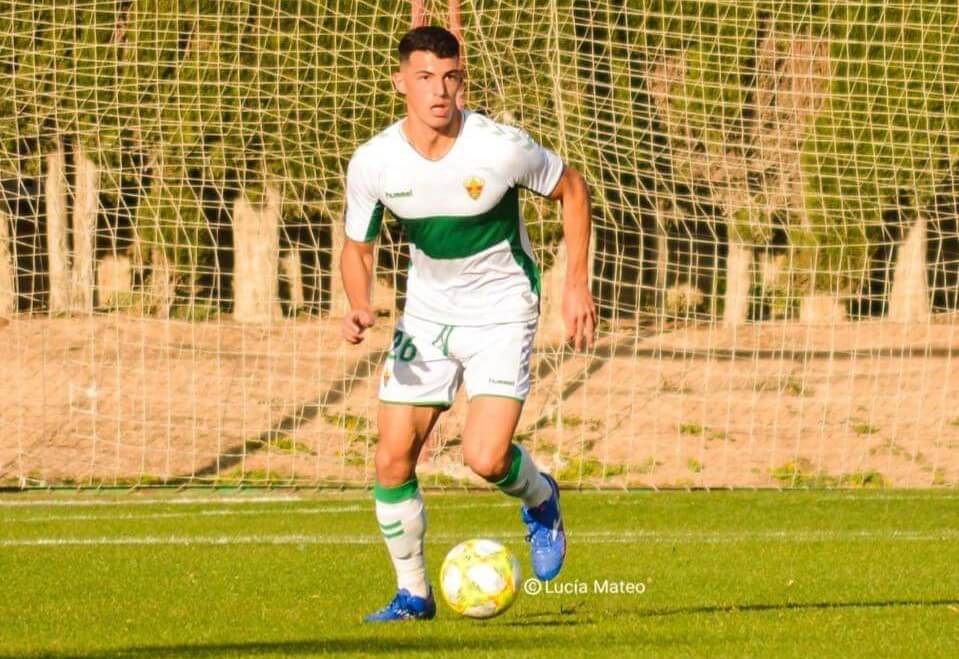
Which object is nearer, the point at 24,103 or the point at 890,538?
the point at 890,538

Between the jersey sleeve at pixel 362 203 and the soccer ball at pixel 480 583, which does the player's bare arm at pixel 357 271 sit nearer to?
the jersey sleeve at pixel 362 203

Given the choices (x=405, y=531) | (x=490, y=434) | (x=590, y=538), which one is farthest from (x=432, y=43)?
(x=590, y=538)

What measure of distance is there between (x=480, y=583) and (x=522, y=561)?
2.76 meters

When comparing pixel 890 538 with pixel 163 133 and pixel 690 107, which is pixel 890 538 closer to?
pixel 690 107

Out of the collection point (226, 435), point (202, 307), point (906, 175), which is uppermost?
point (906, 175)

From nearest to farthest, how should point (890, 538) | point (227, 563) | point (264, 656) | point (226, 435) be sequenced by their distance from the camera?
point (264, 656)
point (227, 563)
point (890, 538)
point (226, 435)

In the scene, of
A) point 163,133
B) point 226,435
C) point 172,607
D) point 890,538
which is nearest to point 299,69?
point 163,133

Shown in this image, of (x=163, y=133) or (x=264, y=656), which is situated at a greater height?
(x=163, y=133)

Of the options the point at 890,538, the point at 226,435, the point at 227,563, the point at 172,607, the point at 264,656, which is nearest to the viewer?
the point at 264,656

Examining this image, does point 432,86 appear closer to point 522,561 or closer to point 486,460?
point 486,460

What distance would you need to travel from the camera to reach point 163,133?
14531mm

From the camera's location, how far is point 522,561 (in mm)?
9664

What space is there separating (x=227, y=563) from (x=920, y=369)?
9367 mm

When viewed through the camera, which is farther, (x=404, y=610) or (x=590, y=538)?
(x=590, y=538)
